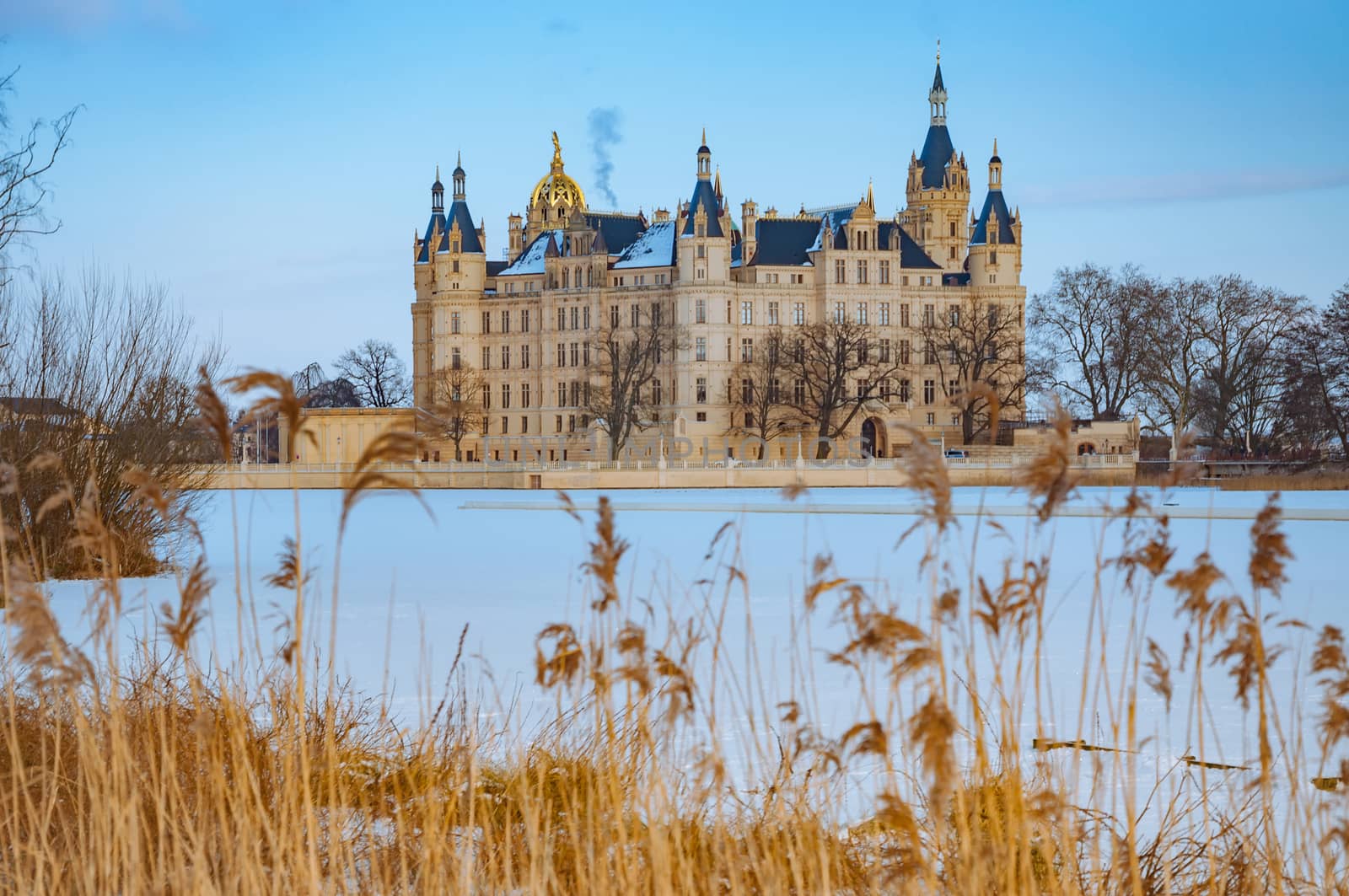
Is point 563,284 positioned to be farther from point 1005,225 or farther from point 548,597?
point 548,597

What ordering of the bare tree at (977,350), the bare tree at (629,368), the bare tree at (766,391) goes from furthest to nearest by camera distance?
the bare tree at (766,391) < the bare tree at (629,368) < the bare tree at (977,350)

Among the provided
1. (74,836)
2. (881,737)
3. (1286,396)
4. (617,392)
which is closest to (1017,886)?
(881,737)

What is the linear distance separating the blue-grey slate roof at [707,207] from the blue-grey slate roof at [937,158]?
13349 millimetres

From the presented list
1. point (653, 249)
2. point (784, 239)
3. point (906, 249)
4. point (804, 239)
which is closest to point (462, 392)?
point (653, 249)

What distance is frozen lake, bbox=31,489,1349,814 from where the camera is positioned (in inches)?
265

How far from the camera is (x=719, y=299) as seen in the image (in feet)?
246

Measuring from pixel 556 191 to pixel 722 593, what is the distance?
76.6m

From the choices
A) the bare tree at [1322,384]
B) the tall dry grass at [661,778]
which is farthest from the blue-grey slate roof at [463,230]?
the tall dry grass at [661,778]

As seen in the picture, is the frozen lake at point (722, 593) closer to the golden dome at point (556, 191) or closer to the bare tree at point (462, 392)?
the bare tree at point (462, 392)

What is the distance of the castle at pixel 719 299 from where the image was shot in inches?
2911

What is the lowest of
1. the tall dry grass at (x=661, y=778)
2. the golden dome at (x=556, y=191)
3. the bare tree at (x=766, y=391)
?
the tall dry grass at (x=661, y=778)

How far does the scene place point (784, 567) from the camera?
18016 mm

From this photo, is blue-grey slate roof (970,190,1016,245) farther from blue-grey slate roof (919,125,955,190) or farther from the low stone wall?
the low stone wall

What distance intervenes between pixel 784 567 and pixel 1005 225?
210 ft
